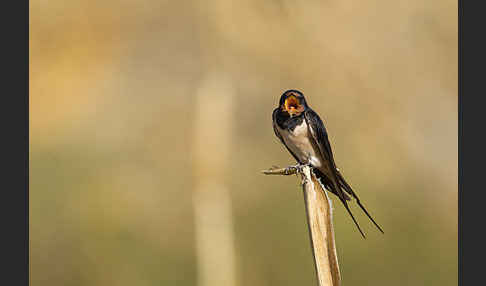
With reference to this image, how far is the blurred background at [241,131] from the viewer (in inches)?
155

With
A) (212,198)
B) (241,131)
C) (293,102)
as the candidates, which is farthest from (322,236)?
(241,131)

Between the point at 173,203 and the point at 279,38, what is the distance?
1737mm

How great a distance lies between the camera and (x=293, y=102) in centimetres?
281

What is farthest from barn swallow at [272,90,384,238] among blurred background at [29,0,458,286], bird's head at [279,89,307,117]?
blurred background at [29,0,458,286]

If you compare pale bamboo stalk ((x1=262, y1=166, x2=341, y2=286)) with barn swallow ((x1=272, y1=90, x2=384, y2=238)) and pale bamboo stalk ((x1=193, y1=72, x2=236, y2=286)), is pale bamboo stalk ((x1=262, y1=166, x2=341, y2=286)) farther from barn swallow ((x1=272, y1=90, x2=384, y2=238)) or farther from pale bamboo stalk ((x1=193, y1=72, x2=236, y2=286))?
pale bamboo stalk ((x1=193, y1=72, x2=236, y2=286))

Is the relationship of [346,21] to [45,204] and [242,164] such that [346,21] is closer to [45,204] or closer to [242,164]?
[242,164]

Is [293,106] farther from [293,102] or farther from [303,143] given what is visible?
[303,143]

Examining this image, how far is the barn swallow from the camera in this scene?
2.81m

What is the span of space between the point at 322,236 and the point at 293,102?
107 centimetres

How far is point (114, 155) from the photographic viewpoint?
4637 millimetres

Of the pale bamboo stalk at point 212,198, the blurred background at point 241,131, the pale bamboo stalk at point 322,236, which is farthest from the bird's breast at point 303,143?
the pale bamboo stalk at point 322,236

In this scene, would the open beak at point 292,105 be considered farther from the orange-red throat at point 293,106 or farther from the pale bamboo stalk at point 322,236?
the pale bamboo stalk at point 322,236

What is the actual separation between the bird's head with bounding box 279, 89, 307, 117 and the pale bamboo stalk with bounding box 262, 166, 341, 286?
0.83m

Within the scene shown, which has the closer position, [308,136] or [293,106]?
[293,106]
